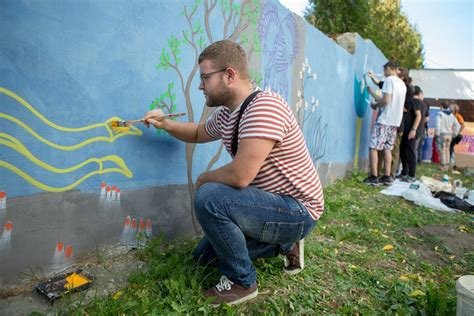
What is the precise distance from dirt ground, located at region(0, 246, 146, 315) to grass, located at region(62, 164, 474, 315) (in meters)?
0.07

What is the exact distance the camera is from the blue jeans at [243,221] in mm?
1826

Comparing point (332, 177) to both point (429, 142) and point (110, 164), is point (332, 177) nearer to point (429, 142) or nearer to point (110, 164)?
point (110, 164)

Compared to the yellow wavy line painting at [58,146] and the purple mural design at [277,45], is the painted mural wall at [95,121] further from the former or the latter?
the purple mural design at [277,45]

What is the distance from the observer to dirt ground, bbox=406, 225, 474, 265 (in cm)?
294

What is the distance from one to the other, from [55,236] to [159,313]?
2.20 feet

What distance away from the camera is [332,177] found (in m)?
5.72

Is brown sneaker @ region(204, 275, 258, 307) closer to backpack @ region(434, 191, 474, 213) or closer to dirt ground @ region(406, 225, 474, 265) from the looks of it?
dirt ground @ region(406, 225, 474, 265)

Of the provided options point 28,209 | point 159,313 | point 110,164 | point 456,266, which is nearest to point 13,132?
point 28,209

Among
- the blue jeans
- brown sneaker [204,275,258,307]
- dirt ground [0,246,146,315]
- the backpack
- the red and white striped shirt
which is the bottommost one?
the backpack

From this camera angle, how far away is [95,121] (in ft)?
6.56

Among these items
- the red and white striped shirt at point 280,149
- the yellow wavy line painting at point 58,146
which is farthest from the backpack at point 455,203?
the yellow wavy line painting at point 58,146

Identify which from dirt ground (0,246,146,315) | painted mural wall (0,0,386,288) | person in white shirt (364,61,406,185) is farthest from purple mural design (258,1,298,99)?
person in white shirt (364,61,406,185)

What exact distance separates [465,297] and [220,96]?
149 cm

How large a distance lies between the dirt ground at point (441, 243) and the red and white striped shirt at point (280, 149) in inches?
56.9
